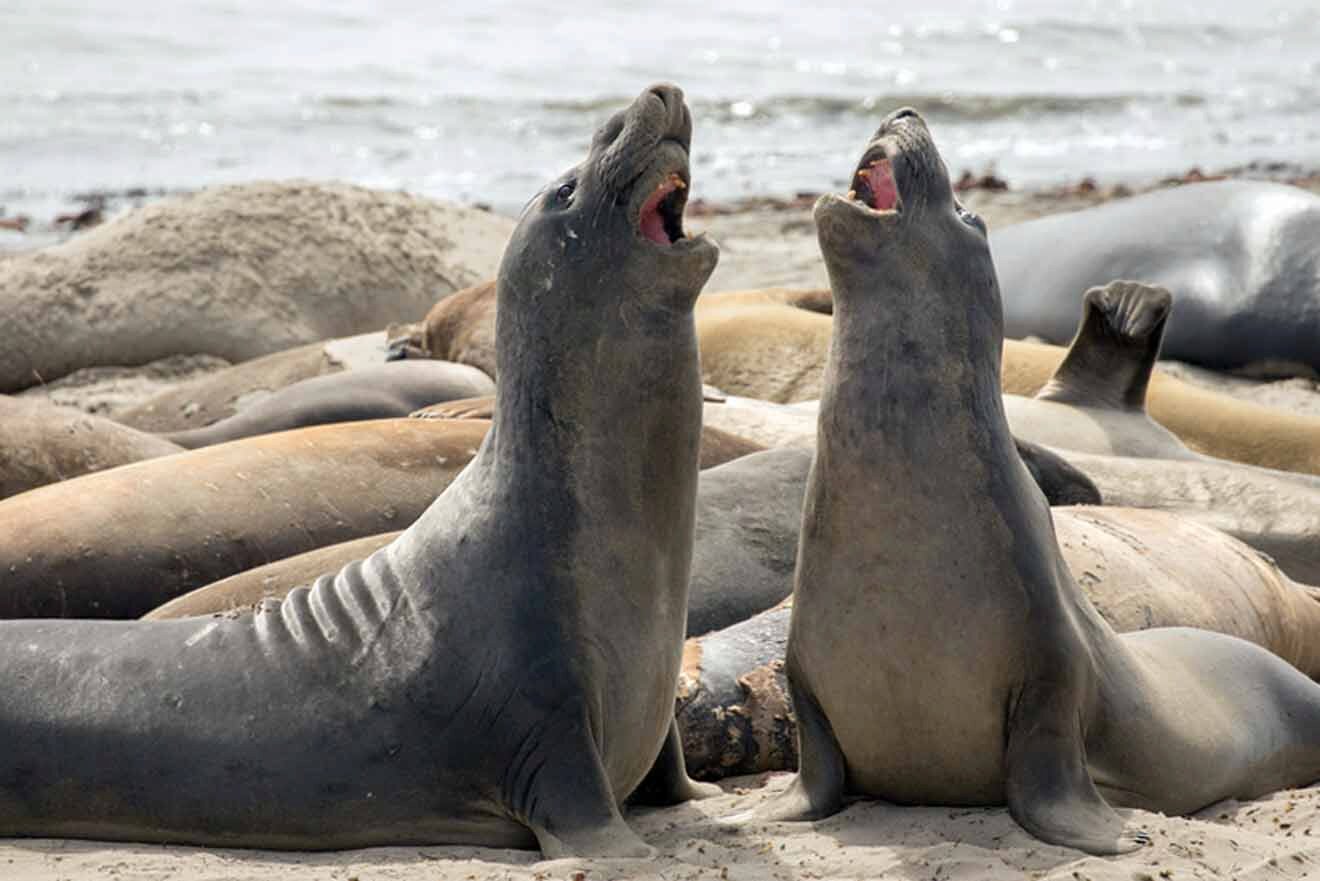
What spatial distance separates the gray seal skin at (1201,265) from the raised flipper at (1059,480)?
3572 millimetres

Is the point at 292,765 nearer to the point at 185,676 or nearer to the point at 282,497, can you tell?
the point at 185,676

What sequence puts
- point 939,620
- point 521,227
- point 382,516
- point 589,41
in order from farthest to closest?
point 589,41, point 382,516, point 521,227, point 939,620

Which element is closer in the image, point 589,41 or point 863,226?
point 863,226

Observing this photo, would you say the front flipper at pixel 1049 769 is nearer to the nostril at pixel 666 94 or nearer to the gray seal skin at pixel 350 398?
the nostril at pixel 666 94

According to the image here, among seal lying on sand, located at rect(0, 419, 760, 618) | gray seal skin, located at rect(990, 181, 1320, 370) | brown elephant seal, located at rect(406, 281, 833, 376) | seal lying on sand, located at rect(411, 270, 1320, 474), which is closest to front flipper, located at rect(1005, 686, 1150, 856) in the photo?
seal lying on sand, located at rect(0, 419, 760, 618)

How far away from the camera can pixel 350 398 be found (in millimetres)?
A: 8289

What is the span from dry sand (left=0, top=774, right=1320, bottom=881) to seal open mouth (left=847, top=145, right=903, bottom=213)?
4.10 feet

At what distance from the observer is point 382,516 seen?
647 cm

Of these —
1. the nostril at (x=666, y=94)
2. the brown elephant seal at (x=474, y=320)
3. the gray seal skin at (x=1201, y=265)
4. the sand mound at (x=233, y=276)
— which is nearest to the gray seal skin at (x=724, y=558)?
the nostril at (x=666, y=94)

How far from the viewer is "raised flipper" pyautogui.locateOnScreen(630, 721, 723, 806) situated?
4848 millimetres

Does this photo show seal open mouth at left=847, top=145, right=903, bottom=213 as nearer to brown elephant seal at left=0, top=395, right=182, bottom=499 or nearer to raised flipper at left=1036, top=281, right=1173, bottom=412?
raised flipper at left=1036, top=281, right=1173, bottom=412

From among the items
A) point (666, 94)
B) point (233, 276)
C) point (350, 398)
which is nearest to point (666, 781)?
point (666, 94)

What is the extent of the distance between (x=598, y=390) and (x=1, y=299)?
6.51m

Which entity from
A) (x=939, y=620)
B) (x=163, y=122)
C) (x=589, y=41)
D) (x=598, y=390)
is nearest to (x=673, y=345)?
(x=598, y=390)
